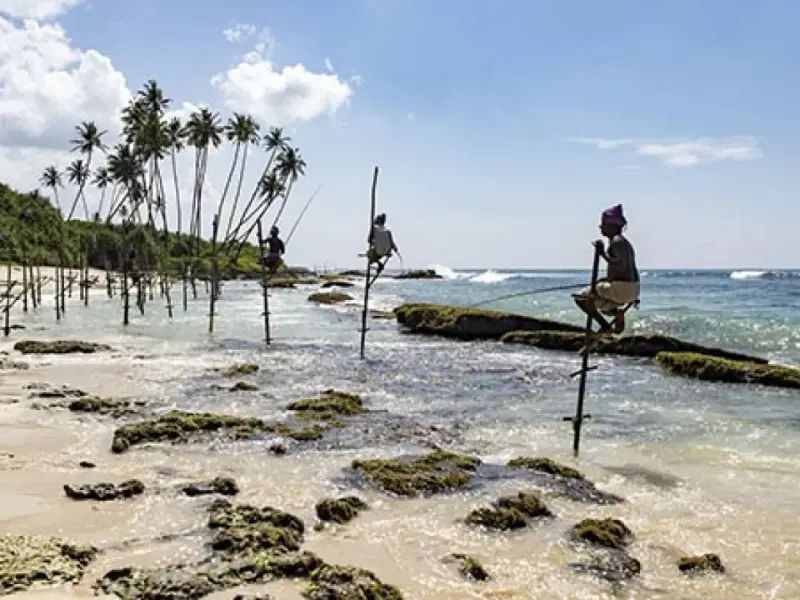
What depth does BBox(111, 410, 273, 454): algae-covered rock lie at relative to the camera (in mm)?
11141

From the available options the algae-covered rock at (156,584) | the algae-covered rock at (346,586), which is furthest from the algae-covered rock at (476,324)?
the algae-covered rock at (156,584)

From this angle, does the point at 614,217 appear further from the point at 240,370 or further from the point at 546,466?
the point at 240,370

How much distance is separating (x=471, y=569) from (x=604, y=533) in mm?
1651

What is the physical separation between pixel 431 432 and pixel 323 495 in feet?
14.1

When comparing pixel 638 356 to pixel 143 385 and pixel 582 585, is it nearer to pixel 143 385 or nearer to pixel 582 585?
pixel 143 385

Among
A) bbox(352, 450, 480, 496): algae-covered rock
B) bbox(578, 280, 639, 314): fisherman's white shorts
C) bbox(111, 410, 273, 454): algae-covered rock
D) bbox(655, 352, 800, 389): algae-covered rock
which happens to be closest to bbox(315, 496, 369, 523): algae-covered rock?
bbox(352, 450, 480, 496): algae-covered rock

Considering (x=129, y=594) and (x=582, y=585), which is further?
(x=582, y=585)

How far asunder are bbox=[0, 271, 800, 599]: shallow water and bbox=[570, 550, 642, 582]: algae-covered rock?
0.15 m

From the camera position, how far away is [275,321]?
3856cm

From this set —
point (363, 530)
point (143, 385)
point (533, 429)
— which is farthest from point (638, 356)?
point (363, 530)

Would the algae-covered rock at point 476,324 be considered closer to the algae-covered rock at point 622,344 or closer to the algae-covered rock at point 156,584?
the algae-covered rock at point 622,344

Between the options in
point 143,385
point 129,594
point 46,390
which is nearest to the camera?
point 129,594

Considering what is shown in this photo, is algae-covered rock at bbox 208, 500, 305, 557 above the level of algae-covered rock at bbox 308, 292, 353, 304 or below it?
above

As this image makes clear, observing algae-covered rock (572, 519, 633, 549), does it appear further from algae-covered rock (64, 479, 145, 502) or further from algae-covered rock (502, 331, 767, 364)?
algae-covered rock (502, 331, 767, 364)
